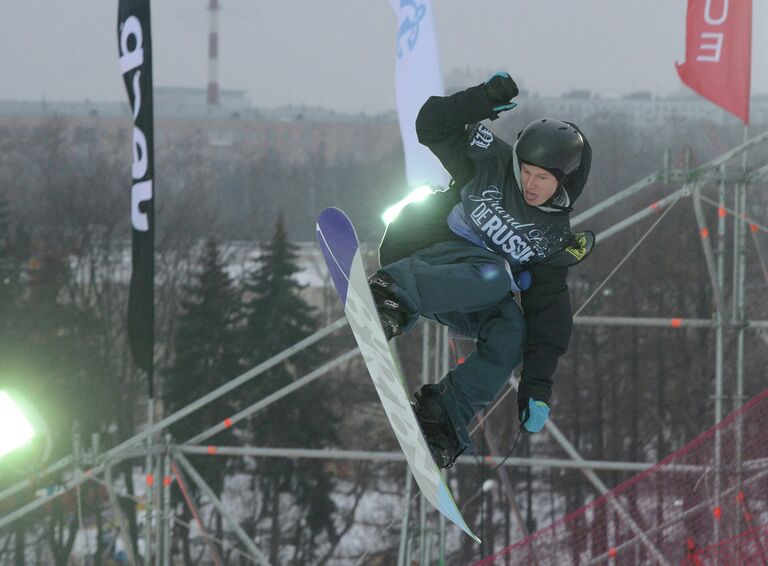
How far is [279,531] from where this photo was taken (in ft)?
77.9

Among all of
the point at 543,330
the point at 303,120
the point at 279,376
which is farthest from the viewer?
the point at 303,120

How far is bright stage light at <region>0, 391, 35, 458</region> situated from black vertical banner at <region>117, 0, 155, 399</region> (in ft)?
6.58

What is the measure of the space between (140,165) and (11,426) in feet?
9.18

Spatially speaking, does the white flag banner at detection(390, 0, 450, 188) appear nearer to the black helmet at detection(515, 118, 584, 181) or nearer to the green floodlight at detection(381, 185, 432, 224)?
the green floodlight at detection(381, 185, 432, 224)

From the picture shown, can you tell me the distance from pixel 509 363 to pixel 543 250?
1.27ft

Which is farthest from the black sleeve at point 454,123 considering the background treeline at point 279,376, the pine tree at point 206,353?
the pine tree at point 206,353

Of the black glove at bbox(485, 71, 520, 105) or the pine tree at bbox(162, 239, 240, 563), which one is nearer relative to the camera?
the black glove at bbox(485, 71, 520, 105)

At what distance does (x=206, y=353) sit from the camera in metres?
25.1

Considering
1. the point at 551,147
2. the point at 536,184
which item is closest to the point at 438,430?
the point at 536,184

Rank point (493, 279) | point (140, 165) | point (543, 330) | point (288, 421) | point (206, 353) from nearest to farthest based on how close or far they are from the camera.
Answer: point (493, 279) → point (543, 330) → point (140, 165) → point (288, 421) → point (206, 353)

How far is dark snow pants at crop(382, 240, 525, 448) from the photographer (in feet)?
11.7

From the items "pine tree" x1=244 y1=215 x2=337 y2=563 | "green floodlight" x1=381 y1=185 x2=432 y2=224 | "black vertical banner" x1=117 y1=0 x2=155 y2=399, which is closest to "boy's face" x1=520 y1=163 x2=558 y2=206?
"green floodlight" x1=381 y1=185 x2=432 y2=224

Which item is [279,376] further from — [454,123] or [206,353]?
[454,123]

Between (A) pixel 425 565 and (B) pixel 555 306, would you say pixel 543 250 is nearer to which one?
(B) pixel 555 306
